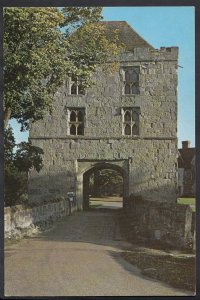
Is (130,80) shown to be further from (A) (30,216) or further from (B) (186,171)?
(A) (30,216)

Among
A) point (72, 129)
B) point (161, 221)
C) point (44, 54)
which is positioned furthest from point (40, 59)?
point (161, 221)

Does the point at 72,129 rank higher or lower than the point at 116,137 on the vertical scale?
higher

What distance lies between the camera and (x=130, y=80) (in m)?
6.32

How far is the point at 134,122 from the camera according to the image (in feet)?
20.7

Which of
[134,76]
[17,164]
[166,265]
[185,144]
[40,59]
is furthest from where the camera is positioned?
[134,76]

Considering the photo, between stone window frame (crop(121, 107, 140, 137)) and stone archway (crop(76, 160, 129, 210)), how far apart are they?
398 mm

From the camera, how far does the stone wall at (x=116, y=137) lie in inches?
243

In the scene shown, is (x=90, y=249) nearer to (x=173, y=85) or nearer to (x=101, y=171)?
(x=101, y=171)

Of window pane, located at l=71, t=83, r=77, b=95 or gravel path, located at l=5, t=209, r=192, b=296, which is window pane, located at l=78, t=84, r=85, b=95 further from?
gravel path, located at l=5, t=209, r=192, b=296

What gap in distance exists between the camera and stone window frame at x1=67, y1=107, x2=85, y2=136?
639cm

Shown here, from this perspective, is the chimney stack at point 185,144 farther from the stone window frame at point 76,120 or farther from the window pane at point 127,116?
the stone window frame at point 76,120

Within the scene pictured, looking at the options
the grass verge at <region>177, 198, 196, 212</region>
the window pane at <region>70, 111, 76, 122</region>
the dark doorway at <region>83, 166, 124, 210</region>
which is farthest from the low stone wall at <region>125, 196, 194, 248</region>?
the window pane at <region>70, 111, 76, 122</region>

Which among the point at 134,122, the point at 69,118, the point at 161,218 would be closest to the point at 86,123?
the point at 69,118

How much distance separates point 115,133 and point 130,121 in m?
0.26
